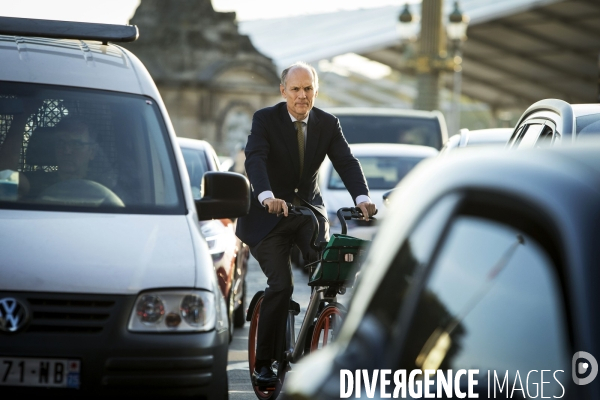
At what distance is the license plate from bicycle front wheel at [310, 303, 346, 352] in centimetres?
129

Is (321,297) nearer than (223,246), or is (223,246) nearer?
(321,297)

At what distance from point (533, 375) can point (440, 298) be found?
0.93 feet

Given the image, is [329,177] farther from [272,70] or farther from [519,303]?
[272,70]

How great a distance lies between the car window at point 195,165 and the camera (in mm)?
9848

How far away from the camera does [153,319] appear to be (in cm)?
447

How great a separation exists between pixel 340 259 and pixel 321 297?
405 millimetres

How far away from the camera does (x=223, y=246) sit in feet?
28.5

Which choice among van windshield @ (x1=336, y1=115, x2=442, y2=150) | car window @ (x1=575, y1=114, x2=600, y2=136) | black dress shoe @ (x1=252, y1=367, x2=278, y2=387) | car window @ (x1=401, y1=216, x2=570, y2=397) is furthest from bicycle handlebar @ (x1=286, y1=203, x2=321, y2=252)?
van windshield @ (x1=336, y1=115, x2=442, y2=150)

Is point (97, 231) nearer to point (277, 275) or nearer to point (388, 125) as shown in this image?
point (277, 275)

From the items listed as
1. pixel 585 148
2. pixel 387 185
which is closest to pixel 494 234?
pixel 585 148

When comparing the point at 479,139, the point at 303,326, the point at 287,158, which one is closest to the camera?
the point at 303,326

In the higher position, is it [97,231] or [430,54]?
[430,54]

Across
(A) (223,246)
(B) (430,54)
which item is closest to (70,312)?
(A) (223,246)

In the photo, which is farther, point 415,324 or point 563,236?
point 415,324
